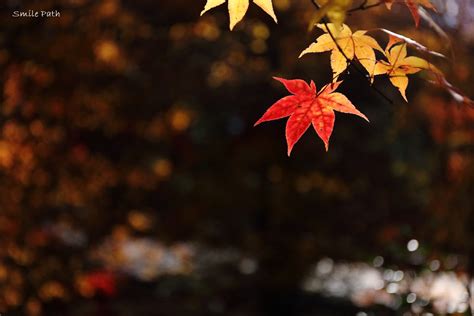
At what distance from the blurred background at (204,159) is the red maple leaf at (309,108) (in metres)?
2.49

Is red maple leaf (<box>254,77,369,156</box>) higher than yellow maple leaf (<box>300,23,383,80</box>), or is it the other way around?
yellow maple leaf (<box>300,23,383,80</box>)

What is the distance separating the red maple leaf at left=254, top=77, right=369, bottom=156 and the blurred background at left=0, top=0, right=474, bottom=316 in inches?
97.9

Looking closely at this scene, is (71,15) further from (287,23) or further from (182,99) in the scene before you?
(287,23)

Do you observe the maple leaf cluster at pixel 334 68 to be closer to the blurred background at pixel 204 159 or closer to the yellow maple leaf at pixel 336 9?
the yellow maple leaf at pixel 336 9

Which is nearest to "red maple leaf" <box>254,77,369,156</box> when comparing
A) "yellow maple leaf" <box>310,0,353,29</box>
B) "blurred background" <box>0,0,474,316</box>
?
"yellow maple leaf" <box>310,0,353,29</box>

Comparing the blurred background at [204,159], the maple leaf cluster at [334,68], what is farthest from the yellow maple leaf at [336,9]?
the blurred background at [204,159]

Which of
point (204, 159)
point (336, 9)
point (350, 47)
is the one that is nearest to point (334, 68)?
point (350, 47)

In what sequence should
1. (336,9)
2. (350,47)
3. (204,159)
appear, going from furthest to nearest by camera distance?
(204,159) < (350,47) < (336,9)

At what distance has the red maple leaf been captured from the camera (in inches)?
44.6

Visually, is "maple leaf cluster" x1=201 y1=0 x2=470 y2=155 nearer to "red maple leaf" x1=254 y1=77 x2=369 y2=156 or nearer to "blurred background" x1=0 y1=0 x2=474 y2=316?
"red maple leaf" x1=254 y1=77 x2=369 y2=156

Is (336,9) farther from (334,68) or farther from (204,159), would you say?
(204,159)

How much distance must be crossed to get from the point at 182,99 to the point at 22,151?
1615 mm

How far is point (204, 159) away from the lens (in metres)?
5.84

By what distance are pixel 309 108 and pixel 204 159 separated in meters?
4.71
